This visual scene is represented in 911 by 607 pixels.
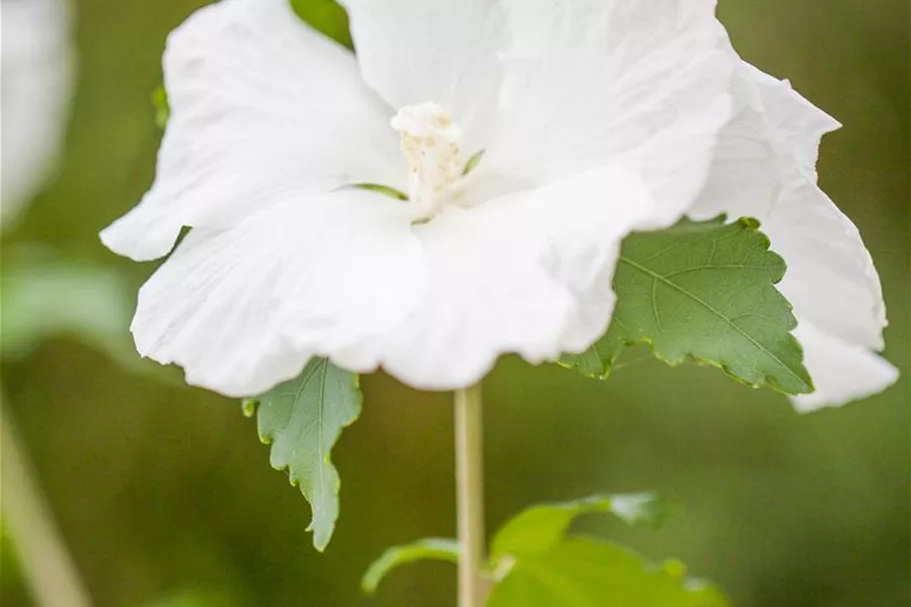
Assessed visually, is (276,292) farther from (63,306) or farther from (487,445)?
(487,445)

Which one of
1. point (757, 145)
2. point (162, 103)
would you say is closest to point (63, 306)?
point (162, 103)

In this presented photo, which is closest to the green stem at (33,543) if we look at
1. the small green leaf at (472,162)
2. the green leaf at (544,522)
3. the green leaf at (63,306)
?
the green leaf at (63,306)

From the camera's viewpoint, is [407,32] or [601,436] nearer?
[407,32]

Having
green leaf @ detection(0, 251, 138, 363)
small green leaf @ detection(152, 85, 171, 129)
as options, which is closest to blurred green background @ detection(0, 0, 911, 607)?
green leaf @ detection(0, 251, 138, 363)

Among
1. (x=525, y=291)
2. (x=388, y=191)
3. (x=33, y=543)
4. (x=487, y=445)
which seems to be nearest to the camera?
(x=525, y=291)

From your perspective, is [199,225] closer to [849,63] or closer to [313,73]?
[313,73]

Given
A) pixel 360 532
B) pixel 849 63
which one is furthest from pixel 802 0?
pixel 360 532
